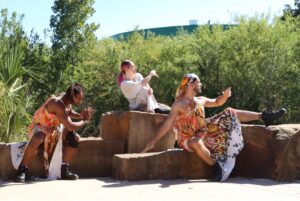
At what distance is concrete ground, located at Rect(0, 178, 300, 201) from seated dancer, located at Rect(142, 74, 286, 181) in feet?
1.09

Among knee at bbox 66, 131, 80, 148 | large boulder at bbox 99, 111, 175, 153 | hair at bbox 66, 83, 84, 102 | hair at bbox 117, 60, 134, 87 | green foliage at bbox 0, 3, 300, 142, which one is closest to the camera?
hair at bbox 66, 83, 84, 102

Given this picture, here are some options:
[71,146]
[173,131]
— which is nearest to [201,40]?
[173,131]

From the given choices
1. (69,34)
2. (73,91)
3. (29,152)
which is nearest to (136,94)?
(73,91)

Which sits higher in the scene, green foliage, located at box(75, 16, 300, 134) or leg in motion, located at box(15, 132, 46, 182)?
green foliage, located at box(75, 16, 300, 134)

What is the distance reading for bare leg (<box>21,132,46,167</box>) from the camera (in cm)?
661

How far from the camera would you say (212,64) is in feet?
56.7

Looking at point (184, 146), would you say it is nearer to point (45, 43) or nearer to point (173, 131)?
point (173, 131)

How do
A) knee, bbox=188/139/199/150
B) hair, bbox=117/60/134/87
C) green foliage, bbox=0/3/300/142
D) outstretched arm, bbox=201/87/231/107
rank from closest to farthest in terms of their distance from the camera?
1. knee, bbox=188/139/199/150
2. outstretched arm, bbox=201/87/231/107
3. hair, bbox=117/60/134/87
4. green foliage, bbox=0/3/300/142

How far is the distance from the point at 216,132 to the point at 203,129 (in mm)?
246

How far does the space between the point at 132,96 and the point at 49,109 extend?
138cm

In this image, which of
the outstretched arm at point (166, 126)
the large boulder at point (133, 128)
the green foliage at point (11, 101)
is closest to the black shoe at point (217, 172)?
the outstretched arm at point (166, 126)

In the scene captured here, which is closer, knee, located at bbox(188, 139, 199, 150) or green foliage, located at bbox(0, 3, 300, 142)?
knee, located at bbox(188, 139, 199, 150)

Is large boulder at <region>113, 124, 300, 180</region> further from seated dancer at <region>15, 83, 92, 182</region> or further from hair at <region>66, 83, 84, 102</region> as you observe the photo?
hair at <region>66, 83, 84, 102</region>

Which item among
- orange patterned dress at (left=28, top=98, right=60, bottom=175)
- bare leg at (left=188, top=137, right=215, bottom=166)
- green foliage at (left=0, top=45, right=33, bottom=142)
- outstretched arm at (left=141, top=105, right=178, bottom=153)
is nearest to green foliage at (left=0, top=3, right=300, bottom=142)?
green foliage at (left=0, top=45, right=33, bottom=142)
